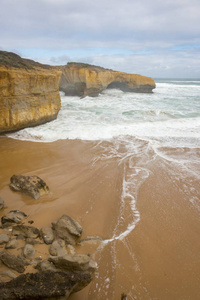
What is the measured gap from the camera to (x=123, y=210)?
179 inches

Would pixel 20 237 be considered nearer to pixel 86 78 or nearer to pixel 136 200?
pixel 136 200

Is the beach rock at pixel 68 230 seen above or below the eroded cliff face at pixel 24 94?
below

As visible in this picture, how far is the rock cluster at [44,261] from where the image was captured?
212 cm

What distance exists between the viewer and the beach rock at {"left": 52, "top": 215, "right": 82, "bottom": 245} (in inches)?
141

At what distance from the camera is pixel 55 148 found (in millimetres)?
8062

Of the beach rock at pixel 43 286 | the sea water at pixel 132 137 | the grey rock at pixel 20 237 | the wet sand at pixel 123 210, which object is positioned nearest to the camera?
the beach rock at pixel 43 286

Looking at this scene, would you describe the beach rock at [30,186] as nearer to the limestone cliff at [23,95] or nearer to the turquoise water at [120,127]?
the turquoise water at [120,127]

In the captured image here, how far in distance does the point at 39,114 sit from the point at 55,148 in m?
3.23

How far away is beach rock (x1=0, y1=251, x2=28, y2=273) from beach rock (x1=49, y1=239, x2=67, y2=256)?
0.44 meters

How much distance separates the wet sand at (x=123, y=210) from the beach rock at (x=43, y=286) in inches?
Result: 23.1

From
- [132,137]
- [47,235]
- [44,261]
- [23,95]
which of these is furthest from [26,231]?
[23,95]

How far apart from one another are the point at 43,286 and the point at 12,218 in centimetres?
204

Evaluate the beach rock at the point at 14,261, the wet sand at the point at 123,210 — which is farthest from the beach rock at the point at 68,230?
the beach rock at the point at 14,261

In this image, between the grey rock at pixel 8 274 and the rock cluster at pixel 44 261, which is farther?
the grey rock at pixel 8 274
